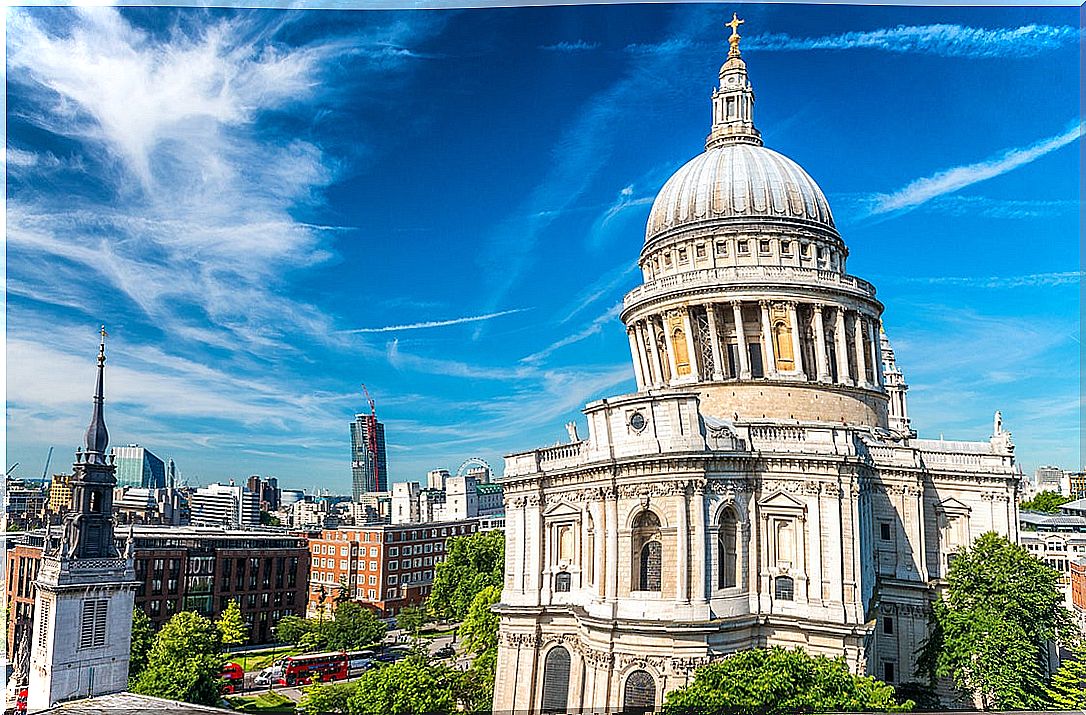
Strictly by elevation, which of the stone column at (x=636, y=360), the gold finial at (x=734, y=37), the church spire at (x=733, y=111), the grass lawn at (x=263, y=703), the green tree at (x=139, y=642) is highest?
the church spire at (x=733, y=111)

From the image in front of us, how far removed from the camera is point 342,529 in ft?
70.3

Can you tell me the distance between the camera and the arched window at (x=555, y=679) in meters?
17.8

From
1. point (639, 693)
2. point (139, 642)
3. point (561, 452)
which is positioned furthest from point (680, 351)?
point (139, 642)

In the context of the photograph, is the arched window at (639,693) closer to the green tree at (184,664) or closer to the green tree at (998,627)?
the green tree at (998,627)

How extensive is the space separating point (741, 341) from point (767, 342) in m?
0.56

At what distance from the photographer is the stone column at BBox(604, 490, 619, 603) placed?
1670cm

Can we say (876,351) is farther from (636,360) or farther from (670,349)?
(636,360)

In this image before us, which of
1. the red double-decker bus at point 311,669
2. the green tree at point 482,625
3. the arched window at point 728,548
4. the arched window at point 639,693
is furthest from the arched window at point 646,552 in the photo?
the red double-decker bus at point 311,669

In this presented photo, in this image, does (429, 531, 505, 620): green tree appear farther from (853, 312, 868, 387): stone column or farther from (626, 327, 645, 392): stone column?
(853, 312, 868, 387): stone column

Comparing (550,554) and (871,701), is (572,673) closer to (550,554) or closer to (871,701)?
(550,554)

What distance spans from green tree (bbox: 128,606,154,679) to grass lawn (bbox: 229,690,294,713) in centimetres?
171

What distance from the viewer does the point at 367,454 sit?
14500 millimetres

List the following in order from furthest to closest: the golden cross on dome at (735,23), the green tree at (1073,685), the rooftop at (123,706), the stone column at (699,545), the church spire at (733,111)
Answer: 1. the church spire at (733,111)
2. the stone column at (699,545)
3. the golden cross on dome at (735,23)
4. the green tree at (1073,685)
5. the rooftop at (123,706)

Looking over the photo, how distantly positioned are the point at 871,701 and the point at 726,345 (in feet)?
29.8
